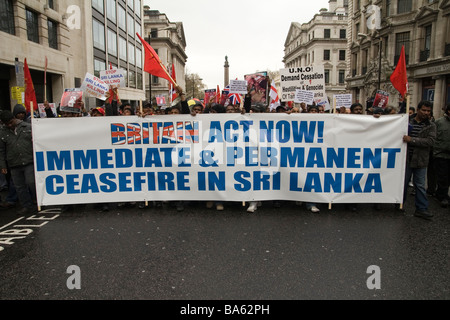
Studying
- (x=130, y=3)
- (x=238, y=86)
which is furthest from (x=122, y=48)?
(x=238, y=86)

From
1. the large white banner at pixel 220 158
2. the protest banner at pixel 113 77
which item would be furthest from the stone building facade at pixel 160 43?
the large white banner at pixel 220 158

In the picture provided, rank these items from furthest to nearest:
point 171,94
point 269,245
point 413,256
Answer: point 171,94 → point 269,245 → point 413,256

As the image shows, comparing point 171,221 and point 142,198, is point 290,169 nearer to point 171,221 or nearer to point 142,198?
point 171,221

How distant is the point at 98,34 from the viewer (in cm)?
3225

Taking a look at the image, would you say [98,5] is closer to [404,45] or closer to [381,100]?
[404,45]

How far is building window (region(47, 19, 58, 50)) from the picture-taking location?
68.4 ft

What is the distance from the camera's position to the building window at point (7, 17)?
16047 millimetres
